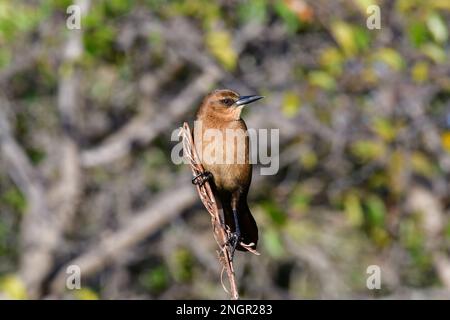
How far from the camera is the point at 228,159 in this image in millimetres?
3482

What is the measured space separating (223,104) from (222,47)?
9.40 feet

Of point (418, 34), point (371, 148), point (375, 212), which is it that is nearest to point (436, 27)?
point (418, 34)

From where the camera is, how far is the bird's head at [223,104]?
3729 mm

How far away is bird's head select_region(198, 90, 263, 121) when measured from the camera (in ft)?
12.2

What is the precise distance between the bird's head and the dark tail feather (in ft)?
1.44

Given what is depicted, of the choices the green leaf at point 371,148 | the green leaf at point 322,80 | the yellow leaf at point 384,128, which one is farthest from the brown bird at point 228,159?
the green leaf at point 371,148

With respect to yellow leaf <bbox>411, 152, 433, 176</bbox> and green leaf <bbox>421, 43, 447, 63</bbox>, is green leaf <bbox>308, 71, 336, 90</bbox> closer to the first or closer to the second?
green leaf <bbox>421, 43, 447, 63</bbox>

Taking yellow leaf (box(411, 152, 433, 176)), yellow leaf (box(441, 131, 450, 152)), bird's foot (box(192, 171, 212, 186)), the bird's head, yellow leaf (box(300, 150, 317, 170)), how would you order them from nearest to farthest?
bird's foot (box(192, 171, 212, 186)), the bird's head, yellow leaf (box(441, 131, 450, 152)), yellow leaf (box(411, 152, 433, 176)), yellow leaf (box(300, 150, 317, 170))

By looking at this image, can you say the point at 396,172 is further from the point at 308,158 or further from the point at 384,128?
the point at 308,158

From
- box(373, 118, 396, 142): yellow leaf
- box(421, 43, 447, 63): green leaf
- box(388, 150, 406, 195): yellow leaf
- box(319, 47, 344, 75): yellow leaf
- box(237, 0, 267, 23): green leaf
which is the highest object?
box(237, 0, 267, 23): green leaf

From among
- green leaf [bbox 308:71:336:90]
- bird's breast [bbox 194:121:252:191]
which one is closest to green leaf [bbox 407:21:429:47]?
green leaf [bbox 308:71:336:90]

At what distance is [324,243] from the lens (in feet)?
27.1
